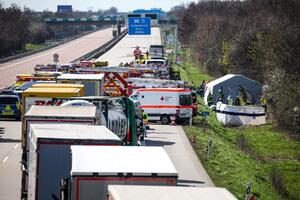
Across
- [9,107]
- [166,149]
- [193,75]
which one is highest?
[9,107]

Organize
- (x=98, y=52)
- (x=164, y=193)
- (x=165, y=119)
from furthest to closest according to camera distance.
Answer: (x=98, y=52)
(x=165, y=119)
(x=164, y=193)

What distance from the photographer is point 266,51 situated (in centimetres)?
6725

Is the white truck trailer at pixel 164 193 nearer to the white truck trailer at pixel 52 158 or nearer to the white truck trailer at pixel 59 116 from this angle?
the white truck trailer at pixel 52 158

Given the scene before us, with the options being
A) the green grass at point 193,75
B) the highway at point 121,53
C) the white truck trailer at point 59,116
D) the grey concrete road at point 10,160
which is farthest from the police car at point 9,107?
the highway at point 121,53

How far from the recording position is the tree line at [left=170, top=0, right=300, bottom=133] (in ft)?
146

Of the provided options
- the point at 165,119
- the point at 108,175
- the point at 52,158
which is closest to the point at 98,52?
the point at 165,119

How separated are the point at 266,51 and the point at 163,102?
82.9ft

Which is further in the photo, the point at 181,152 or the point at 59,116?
the point at 181,152

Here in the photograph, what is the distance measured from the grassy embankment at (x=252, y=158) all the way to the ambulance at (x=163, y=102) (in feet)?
4.46

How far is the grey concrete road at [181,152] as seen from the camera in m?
25.8

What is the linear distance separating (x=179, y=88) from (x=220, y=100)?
12207 millimetres

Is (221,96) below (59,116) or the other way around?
below

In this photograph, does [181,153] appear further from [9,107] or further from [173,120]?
[9,107]

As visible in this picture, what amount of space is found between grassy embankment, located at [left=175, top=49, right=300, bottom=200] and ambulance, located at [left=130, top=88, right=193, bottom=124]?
1359 millimetres
